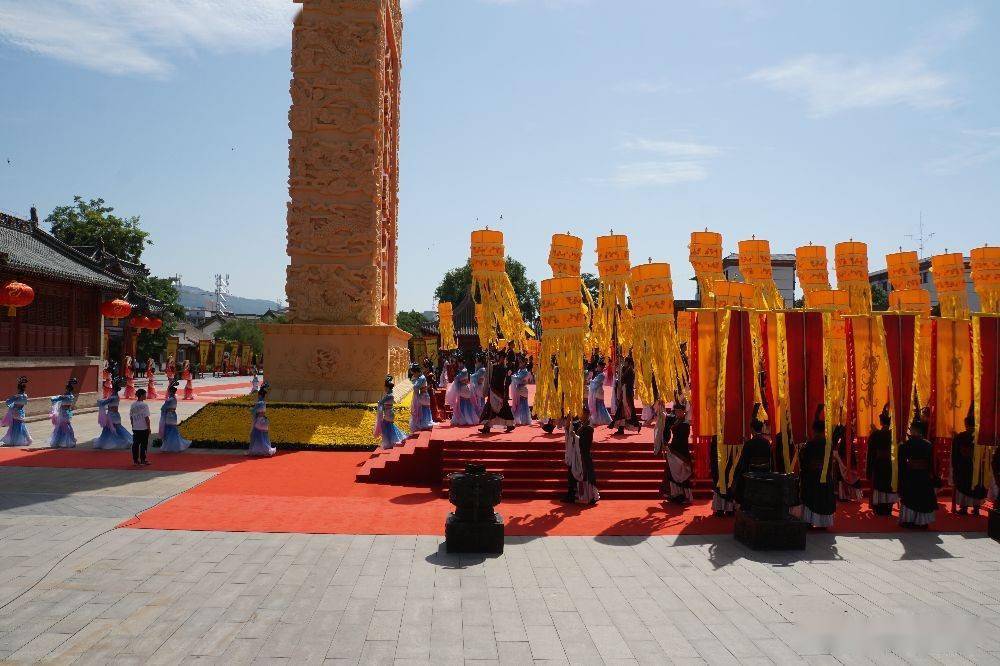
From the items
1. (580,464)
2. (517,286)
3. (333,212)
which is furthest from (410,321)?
(580,464)

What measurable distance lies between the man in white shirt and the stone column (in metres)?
4.69

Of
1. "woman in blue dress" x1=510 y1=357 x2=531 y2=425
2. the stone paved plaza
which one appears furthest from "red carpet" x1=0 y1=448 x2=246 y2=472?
"woman in blue dress" x1=510 y1=357 x2=531 y2=425

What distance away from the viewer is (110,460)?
1325 centimetres

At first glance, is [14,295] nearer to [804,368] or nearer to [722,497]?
[722,497]

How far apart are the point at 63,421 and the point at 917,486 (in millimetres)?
16195

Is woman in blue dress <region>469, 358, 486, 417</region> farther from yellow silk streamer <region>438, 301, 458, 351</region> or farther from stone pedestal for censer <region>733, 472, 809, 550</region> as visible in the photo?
stone pedestal for censer <region>733, 472, 809, 550</region>

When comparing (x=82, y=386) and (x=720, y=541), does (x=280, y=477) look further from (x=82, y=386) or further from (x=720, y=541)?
(x=82, y=386)

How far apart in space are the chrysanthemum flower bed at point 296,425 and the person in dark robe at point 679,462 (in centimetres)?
710

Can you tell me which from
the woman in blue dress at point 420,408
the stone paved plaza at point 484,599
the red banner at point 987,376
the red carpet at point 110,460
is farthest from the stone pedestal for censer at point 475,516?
the red banner at point 987,376

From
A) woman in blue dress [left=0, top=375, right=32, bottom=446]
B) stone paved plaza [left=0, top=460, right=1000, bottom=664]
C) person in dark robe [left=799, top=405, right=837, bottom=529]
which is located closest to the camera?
stone paved plaza [left=0, top=460, right=1000, bottom=664]

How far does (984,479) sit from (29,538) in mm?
12817

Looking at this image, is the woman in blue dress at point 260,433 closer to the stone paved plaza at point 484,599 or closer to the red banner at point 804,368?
the stone paved plaza at point 484,599

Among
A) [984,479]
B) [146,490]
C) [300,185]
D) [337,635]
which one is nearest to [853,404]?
[984,479]

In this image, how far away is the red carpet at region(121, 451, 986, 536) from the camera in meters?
8.62
